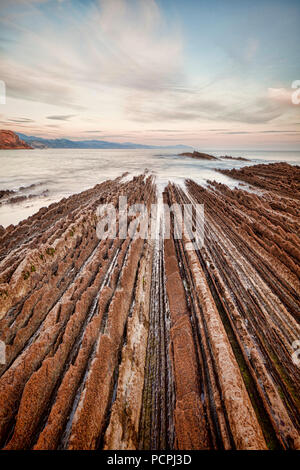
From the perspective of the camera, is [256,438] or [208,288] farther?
[208,288]

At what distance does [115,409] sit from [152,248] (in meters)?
5.06

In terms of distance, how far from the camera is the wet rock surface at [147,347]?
2.57m

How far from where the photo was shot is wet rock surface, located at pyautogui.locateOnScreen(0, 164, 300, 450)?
8.43ft

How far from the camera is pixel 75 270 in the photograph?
218 inches

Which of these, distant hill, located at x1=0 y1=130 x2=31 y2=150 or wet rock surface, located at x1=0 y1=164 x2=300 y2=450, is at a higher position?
distant hill, located at x1=0 y1=130 x2=31 y2=150

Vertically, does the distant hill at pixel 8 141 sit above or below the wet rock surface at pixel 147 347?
above

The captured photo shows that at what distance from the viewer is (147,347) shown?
3717mm

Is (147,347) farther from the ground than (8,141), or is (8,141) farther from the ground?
(8,141)

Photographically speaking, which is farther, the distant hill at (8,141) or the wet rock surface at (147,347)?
the distant hill at (8,141)

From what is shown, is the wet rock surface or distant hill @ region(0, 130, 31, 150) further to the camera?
distant hill @ region(0, 130, 31, 150)

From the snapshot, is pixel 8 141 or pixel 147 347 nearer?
pixel 147 347

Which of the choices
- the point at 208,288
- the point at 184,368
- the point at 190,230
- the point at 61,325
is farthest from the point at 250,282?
the point at 61,325
